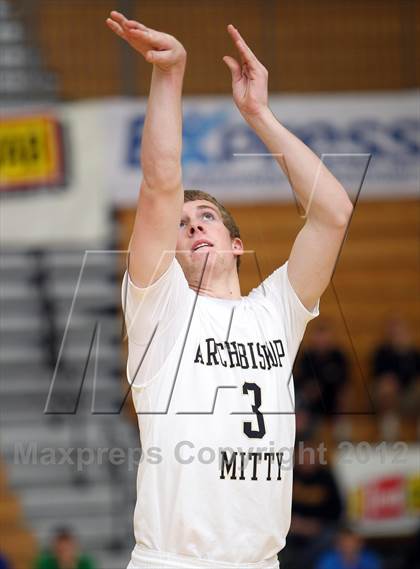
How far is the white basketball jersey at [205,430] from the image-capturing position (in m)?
4.12

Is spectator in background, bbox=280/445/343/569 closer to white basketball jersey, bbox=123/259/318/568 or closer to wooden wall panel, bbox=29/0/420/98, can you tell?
wooden wall panel, bbox=29/0/420/98

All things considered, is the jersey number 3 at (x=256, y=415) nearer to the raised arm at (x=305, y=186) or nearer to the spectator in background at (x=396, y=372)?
the raised arm at (x=305, y=186)

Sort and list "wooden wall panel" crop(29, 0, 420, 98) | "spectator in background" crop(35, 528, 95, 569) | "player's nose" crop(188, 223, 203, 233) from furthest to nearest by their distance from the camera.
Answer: "wooden wall panel" crop(29, 0, 420, 98), "spectator in background" crop(35, 528, 95, 569), "player's nose" crop(188, 223, 203, 233)

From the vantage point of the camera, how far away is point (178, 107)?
399cm

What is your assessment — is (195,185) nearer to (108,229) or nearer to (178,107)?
(108,229)

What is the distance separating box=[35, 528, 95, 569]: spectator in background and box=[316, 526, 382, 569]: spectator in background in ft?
6.87

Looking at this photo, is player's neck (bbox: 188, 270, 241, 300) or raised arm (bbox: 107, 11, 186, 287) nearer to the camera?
raised arm (bbox: 107, 11, 186, 287)

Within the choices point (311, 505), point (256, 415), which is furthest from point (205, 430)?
point (311, 505)

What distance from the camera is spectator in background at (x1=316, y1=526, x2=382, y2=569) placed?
10344 mm

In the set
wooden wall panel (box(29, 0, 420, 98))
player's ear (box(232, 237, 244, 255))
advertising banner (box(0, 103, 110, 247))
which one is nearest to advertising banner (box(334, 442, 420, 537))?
advertising banner (box(0, 103, 110, 247))

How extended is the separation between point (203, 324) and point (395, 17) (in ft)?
37.3

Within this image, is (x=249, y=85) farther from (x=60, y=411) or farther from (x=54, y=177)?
(x=54, y=177)

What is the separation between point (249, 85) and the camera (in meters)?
4.44

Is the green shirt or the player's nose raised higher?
the player's nose
